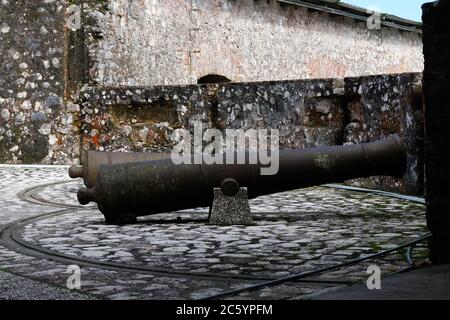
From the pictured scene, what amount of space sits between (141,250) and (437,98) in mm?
1866

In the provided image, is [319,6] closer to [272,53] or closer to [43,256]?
[272,53]

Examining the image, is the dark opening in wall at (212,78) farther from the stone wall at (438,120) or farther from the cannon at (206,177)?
the stone wall at (438,120)

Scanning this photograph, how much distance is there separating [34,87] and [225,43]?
443 centimetres

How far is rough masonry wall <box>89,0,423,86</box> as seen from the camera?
11.4 metres

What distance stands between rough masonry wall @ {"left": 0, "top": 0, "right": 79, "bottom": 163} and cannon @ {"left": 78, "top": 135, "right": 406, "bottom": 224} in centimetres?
577

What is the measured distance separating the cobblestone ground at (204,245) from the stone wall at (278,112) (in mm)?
1042

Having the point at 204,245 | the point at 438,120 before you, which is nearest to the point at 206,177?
the point at 204,245

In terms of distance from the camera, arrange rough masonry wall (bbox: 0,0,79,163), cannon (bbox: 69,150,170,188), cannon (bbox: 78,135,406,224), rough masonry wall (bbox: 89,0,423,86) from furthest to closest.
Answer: rough masonry wall (bbox: 89,0,423,86)
rough masonry wall (bbox: 0,0,79,163)
cannon (bbox: 69,150,170,188)
cannon (bbox: 78,135,406,224)

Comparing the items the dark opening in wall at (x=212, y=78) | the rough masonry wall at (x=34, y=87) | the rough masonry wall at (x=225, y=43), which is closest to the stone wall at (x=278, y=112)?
the rough masonry wall at (x=34, y=87)

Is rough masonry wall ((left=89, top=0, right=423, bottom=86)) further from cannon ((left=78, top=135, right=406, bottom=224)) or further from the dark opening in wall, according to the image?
cannon ((left=78, top=135, right=406, bottom=224))

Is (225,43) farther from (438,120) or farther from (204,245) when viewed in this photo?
(438,120)

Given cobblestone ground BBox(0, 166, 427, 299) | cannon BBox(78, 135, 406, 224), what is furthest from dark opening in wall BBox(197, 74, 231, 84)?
cannon BBox(78, 135, 406, 224)

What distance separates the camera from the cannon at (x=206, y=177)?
5.04 meters
